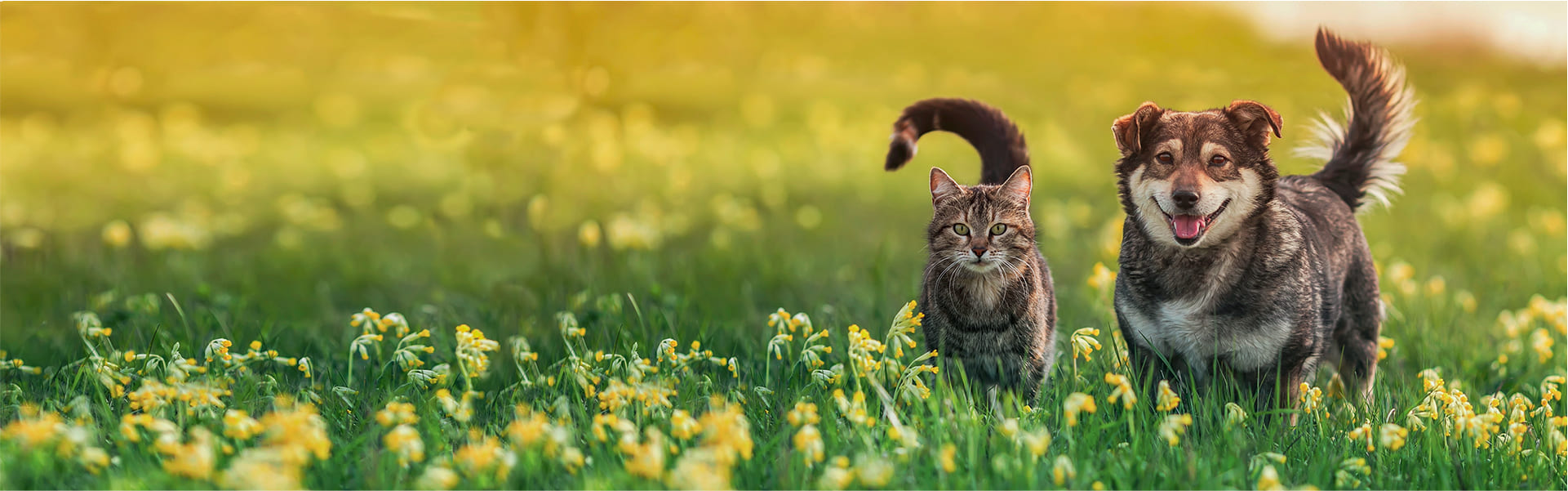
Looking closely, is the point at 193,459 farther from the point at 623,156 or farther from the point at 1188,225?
the point at 623,156

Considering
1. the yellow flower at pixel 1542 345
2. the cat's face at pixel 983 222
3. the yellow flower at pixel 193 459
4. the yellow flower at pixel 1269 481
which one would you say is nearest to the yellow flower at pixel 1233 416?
the yellow flower at pixel 1269 481

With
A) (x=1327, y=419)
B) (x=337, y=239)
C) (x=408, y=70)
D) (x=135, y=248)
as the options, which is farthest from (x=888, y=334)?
(x=408, y=70)

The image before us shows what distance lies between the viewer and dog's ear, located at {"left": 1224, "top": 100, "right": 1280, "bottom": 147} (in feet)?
12.9

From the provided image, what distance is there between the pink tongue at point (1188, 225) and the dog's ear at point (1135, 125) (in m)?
0.30

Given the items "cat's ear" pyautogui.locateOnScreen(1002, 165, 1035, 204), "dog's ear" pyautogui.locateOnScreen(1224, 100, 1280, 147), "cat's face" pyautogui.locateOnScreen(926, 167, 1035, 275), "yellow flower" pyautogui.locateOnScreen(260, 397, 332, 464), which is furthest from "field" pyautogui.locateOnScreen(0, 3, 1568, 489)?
"dog's ear" pyautogui.locateOnScreen(1224, 100, 1280, 147)

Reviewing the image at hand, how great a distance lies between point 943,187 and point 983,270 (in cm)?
37

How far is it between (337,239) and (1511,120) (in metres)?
11.8

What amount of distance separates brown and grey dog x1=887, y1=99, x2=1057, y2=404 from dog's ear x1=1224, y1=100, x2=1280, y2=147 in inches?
30.5

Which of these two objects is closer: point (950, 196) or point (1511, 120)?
point (950, 196)

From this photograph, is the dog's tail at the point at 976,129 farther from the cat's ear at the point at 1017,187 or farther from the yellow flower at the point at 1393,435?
the yellow flower at the point at 1393,435

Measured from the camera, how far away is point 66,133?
31.9 feet

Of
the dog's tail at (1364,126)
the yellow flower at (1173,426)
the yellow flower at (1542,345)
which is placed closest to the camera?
the yellow flower at (1173,426)

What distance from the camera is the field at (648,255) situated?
3732 millimetres

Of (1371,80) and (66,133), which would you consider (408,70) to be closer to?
(66,133)
